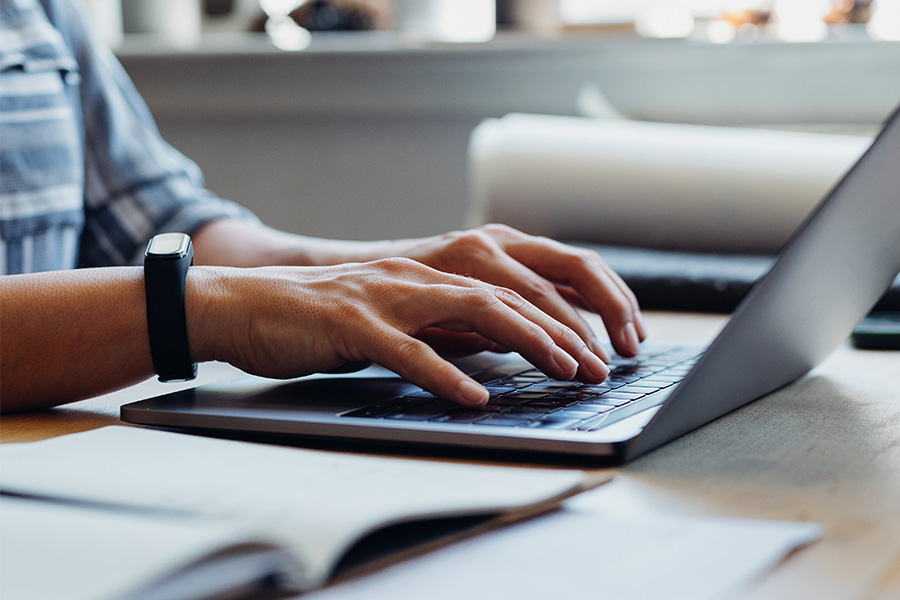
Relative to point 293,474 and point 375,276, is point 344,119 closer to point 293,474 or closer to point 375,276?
point 375,276

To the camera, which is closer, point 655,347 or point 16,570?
point 16,570

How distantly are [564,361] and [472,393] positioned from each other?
0.25 ft

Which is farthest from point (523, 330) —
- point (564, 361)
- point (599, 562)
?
point (599, 562)

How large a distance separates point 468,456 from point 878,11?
180 cm

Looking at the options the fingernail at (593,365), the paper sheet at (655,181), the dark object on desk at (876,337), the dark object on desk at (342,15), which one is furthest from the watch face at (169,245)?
the dark object on desk at (342,15)

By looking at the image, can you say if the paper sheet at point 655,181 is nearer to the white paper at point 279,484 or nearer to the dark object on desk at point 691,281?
the dark object on desk at point 691,281

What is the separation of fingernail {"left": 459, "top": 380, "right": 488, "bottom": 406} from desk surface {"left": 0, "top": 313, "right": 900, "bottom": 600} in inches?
3.6

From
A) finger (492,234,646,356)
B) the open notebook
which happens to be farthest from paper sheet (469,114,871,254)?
the open notebook

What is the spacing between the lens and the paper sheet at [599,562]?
30 centimetres

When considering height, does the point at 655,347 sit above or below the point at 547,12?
below

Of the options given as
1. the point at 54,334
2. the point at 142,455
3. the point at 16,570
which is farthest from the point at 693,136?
→ the point at 16,570

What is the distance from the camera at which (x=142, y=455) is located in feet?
1.36

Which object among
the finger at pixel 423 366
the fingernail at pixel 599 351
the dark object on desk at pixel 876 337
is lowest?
the dark object on desk at pixel 876 337

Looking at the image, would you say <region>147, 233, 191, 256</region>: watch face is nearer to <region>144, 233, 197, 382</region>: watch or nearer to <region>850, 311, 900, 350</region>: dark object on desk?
<region>144, 233, 197, 382</region>: watch
